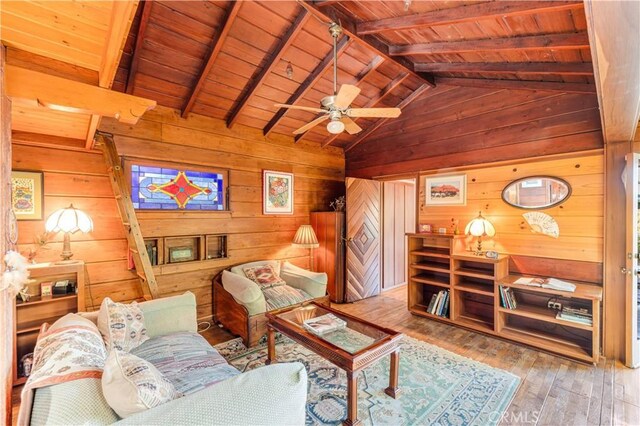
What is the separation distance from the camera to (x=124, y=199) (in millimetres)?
2678

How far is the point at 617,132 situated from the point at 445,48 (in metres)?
1.66

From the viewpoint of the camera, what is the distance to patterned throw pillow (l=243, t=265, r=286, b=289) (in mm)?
3559

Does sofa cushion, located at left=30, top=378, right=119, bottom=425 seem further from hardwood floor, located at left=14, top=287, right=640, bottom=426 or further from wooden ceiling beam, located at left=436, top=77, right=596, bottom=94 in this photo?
wooden ceiling beam, located at left=436, top=77, right=596, bottom=94

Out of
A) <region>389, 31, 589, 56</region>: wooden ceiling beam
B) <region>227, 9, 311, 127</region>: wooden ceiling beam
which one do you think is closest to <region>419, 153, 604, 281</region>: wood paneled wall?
<region>389, 31, 589, 56</region>: wooden ceiling beam

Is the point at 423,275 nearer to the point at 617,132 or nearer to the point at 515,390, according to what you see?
the point at 515,390

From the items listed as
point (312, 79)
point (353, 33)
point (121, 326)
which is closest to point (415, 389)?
point (121, 326)

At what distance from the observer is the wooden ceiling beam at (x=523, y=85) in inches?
111

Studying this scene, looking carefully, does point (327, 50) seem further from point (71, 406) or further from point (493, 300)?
point (493, 300)

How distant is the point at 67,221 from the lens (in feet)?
8.19

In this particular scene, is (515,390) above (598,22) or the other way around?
the other way around

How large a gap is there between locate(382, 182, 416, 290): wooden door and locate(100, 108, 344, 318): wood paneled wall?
3.73 feet

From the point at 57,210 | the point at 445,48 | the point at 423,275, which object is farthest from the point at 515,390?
the point at 57,210

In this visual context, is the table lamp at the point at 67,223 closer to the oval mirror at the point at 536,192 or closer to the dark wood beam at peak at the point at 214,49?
the dark wood beam at peak at the point at 214,49

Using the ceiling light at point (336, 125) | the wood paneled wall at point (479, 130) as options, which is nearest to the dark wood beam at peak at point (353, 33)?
the wood paneled wall at point (479, 130)
